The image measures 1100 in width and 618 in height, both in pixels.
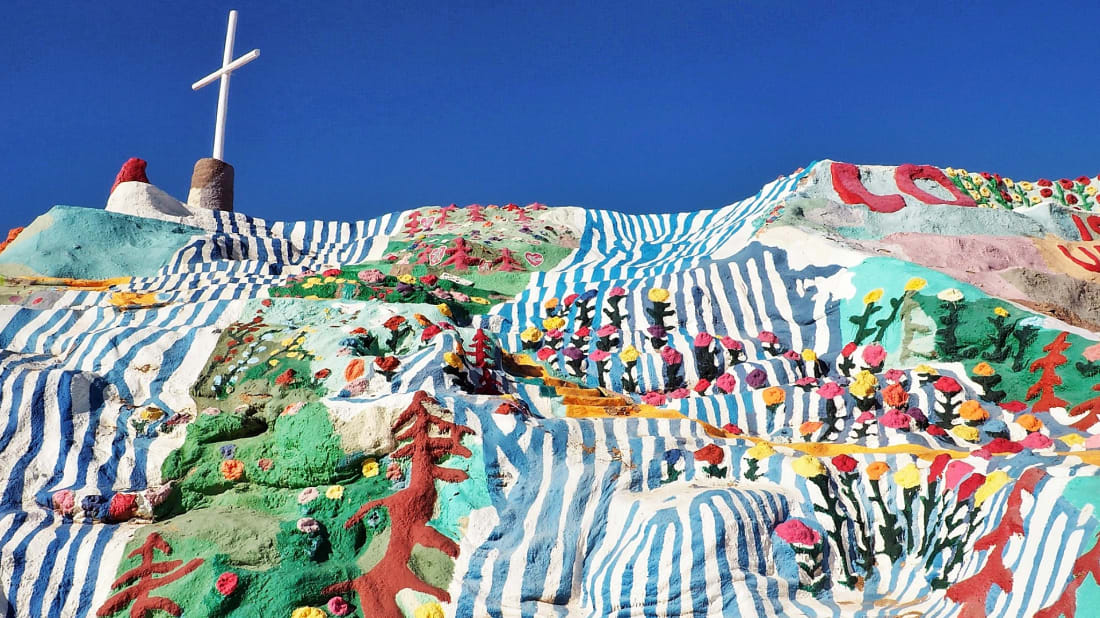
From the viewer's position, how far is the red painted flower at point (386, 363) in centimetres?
602

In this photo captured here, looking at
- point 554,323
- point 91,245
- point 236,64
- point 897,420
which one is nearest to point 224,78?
point 236,64

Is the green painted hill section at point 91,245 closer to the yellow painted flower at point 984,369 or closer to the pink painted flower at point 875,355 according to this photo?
the pink painted flower at point 875,355

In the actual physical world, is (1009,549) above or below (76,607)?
above

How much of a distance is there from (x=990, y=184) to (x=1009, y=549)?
7918 millimetres

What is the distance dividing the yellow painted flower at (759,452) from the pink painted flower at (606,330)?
2499mm

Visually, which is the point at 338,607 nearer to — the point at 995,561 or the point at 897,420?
the point at 995,561

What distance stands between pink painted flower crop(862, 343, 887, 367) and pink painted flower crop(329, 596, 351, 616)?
4.06 meters

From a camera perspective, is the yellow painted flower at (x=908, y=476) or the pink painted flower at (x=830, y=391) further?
the pink painted flower at (x=830, y=391)

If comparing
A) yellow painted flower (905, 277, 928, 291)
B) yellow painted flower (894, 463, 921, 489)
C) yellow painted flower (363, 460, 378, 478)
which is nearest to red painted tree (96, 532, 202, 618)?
yellow painted flower (363, 460, 378, 478)

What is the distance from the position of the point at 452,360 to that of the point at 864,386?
2531mm

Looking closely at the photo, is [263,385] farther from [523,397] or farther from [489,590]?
[489,590]

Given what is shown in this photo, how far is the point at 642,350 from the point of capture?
765cm

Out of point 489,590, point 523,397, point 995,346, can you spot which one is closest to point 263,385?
point 523,397

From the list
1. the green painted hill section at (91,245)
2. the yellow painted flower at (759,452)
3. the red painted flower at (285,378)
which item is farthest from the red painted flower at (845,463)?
the green painted hill section at (91,245)
